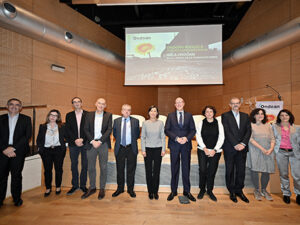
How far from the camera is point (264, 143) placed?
2.85 meters

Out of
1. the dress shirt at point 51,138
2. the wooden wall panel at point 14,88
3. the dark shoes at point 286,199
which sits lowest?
the dark shoes at point 286,199

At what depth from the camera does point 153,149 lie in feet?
9.25

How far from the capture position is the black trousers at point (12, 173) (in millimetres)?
2543

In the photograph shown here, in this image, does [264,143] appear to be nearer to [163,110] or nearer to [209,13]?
[209,13]

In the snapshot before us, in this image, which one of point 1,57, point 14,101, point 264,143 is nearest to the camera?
point 14,101

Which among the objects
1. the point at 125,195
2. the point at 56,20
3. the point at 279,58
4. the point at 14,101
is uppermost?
the point at 56,20

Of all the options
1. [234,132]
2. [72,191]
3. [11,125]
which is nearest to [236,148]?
[234,132]

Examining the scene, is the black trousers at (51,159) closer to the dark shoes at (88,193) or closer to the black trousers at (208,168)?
the dark shoes at (88,193)

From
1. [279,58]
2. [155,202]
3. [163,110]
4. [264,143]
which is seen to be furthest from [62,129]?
[163,110]

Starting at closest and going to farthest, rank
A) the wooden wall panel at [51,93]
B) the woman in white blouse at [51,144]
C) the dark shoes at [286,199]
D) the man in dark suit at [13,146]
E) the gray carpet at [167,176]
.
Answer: the man in dark suit at [13,146], the dark shoes at [286,199], the woman in white blouse at [51,144], the gray carpet at [167,176], the wooden wall panel at [51,93]

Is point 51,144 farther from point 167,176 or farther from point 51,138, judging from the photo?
point 167,176

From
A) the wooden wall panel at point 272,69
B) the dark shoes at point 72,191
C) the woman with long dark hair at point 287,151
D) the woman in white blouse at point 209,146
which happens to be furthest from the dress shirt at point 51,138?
the wooden wall panel at point 272,69

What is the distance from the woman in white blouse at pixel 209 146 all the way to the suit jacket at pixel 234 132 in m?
0.10

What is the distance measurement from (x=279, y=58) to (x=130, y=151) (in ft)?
15.6
